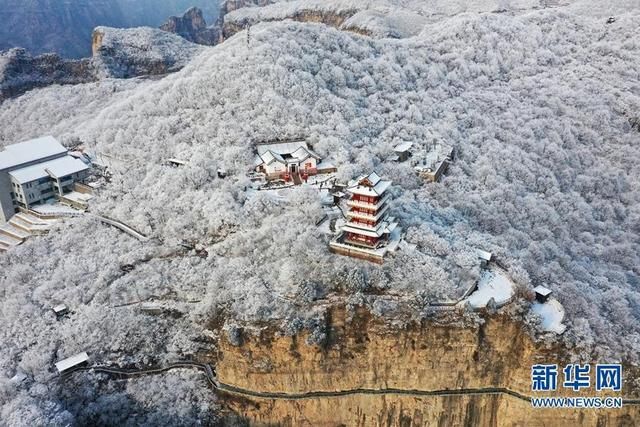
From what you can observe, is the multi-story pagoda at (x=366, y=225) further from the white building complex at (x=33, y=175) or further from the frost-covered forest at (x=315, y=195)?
the white building complex at (x=33, y=175)

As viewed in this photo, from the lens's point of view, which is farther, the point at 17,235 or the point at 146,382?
the point at 17,235

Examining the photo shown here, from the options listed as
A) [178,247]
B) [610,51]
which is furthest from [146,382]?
[610,51]

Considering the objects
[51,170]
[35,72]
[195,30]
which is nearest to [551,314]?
[51,170]

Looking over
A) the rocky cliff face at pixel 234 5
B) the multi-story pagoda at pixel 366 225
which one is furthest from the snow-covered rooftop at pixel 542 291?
the rocky cliff face at pixel 234 5

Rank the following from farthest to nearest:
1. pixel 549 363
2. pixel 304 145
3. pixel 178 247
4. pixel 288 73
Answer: pixel 288 73 → pixel 304 145 → pixel 178 247 → pixel 549 363

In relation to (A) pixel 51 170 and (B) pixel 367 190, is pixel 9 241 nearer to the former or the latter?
(A) pixel 51 170

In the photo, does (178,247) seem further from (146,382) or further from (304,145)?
(304,145)

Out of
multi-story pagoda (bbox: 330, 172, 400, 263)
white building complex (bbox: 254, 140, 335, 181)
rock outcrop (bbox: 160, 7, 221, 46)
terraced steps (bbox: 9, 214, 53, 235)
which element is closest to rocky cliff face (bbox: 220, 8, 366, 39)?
rock outcrop (bbox: 160, 7, 221, 46)
